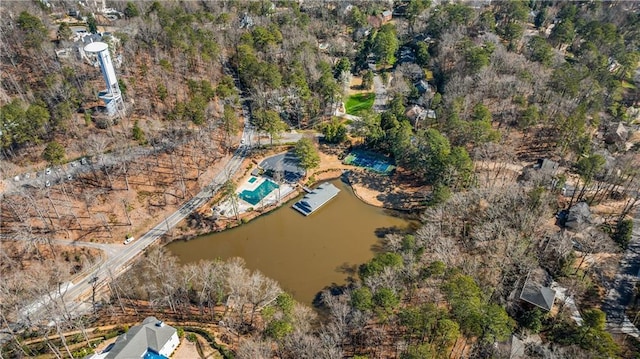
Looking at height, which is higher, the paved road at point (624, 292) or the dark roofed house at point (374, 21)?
the dark roofed house at point (374, 21)

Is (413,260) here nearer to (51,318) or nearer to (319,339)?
(319,339)

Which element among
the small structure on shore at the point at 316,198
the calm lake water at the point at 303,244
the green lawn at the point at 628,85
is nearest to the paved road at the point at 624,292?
the calm lake water at the point at 303,244

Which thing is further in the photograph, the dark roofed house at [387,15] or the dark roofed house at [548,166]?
the dark roofed house at [387,15]

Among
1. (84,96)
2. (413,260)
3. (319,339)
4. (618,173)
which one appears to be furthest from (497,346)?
(84,96)

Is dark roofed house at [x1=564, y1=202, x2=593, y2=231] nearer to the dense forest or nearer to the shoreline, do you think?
the dense forest

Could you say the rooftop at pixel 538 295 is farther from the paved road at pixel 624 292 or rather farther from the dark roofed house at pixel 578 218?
the dark roofed house at pixel 578 218

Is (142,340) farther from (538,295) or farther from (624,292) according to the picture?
(624,292)
